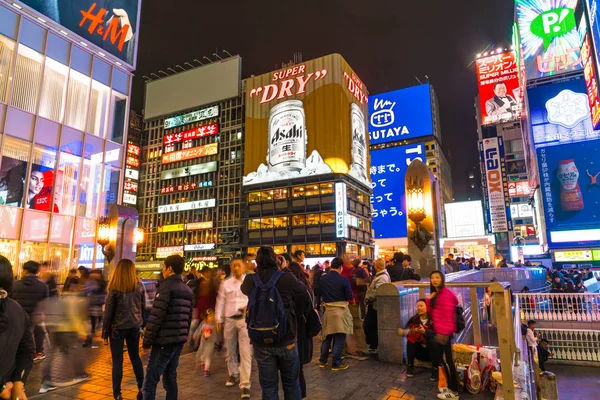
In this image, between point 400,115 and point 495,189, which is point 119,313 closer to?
point 495,189

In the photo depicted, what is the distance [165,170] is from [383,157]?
131 feet

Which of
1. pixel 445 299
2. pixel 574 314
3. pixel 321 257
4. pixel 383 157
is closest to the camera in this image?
pixel 445 299

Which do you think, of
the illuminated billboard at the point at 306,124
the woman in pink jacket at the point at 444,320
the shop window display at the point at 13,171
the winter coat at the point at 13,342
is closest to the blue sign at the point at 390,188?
the illuminated billboard at the point at 306,124

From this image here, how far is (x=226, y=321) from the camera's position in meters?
6.19

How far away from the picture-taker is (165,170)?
2746 inches

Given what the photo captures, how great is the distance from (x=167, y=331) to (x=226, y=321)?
173cm

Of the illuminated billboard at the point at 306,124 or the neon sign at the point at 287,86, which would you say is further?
the neon sign at the point at 287,86

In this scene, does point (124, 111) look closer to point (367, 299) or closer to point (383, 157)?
point (367, 299)

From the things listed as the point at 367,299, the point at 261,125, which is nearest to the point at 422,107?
the point at 261,125

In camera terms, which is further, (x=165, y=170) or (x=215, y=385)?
(x=165, y=170)

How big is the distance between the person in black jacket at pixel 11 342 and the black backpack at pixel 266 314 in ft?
6.32

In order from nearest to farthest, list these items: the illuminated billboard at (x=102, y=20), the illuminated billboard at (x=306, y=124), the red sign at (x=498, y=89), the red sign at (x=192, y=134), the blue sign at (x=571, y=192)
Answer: the illuminated billboard at (x=102, y=20)
the blue sign at (x=571, y=192)
the red sign at (x=498, y=89)
the illuminated billboard at (x=306, y=124)
the red sign at (x=192, y=134)

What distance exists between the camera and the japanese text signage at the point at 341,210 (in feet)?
171

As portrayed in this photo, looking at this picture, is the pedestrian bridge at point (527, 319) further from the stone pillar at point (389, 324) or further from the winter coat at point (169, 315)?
the winter coat at point (169, 315)
